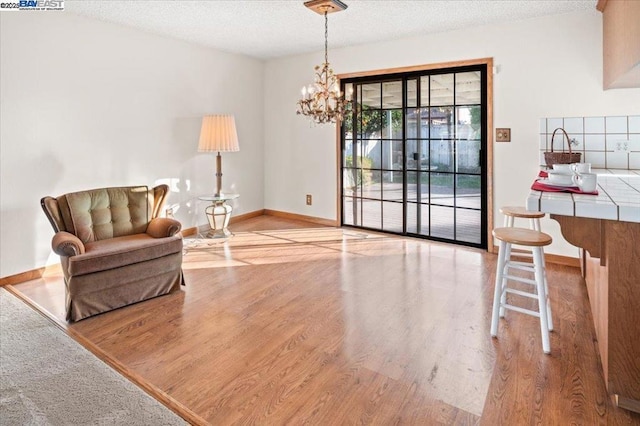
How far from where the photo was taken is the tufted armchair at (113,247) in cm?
289

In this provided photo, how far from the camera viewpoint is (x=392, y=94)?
5.17m

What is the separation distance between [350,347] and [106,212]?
2.43 metres

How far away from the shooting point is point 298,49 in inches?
221

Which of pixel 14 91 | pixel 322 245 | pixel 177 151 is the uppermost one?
pixel 14 91

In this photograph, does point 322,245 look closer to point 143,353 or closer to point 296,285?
point 296,285

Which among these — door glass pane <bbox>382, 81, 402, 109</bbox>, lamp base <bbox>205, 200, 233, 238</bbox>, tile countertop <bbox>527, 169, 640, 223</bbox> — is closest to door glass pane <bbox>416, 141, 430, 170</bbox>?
door glass pane <bbox>382, 81, 402, 109</bbox>

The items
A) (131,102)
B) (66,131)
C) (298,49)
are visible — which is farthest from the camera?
(298,49)

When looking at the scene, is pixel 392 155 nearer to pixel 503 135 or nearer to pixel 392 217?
pixel 392 217

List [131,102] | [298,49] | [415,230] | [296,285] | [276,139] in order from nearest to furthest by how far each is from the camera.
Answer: [296,285] < [131,102] < [415,230] < [298,49] < [276,139]

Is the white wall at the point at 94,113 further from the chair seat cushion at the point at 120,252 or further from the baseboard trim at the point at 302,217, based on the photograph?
the chair seat cushion at the point at 120,252

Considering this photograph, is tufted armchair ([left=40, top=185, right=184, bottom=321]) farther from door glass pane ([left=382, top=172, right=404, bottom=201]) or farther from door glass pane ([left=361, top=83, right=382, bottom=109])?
door glass pane ([left=361, top=83, right=382, bottom=109])

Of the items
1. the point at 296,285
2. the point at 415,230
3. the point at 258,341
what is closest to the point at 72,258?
the point at 258,341

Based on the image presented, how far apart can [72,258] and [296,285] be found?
1.70 meters

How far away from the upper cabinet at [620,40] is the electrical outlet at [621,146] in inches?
18.9
